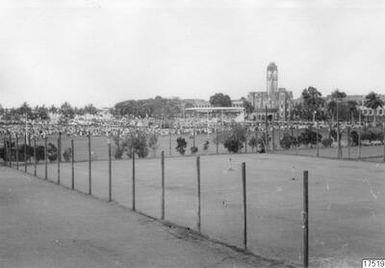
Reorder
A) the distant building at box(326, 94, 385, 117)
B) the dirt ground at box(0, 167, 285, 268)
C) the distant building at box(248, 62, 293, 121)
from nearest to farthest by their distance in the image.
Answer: the dirt ground at box(0, 167, 285, 268) → the distant building at box(326, 94, 385, 117) → the distant building at box(248, 62, 293, 121)

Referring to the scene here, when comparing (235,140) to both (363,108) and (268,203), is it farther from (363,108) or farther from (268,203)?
(363,108)

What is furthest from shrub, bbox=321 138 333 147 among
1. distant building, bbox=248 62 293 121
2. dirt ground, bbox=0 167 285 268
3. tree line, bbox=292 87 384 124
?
distant building, bbox=248 62 293 121

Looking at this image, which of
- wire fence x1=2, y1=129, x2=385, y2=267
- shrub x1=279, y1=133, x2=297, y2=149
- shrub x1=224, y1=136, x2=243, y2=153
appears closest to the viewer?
wire fence x1=2, y1=129, x2=385, y2=267

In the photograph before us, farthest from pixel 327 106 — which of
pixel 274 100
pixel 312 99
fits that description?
pixel 274 100

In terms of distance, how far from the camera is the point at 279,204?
15492 mm

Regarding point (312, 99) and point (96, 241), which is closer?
point (96, 241)

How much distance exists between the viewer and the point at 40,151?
122 feet

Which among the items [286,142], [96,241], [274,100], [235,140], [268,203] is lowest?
[268,203]

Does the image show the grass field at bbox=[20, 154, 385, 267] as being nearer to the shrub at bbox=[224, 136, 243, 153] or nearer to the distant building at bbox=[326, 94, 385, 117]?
the shrub at bbox=[224, 136, 243, 153]

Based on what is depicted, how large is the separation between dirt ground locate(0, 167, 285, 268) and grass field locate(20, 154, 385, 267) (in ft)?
2.60

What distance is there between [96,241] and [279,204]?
21.4 ft

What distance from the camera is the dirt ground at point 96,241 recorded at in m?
8.73

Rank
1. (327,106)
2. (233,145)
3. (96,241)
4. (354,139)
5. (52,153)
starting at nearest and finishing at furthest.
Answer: (96,241), (52,153), (233,145), (354,139), (327,106)

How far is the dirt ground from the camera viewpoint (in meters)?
8.73
